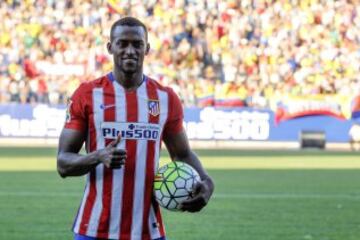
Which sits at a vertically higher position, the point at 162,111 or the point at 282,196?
the point at 162,111

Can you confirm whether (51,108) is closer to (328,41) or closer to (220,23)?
(220,23)

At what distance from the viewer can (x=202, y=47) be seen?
3116 centimetres

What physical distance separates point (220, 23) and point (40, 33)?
5.46 meters

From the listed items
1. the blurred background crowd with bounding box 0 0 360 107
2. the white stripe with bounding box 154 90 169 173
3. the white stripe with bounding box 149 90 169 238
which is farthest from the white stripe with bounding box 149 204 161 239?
the blurred background crowd with bounding box 0 0 360 107

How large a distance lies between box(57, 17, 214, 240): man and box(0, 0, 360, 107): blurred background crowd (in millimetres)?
23337

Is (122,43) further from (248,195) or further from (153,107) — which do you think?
(248,195)

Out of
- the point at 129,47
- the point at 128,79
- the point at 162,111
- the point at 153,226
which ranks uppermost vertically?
the point at 129,47

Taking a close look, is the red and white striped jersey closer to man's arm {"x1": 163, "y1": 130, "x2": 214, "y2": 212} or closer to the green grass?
man's arm {"x1": 163, "y1": 130, "x2": 214, "y2": 212}

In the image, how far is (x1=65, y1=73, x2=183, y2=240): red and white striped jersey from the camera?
16.2 feet

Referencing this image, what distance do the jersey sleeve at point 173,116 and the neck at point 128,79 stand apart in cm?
20

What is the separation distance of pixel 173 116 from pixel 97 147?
0.43m

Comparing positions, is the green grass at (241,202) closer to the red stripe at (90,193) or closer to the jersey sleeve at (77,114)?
the red stripe at (90,193)

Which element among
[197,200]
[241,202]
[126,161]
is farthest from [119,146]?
[241,202]

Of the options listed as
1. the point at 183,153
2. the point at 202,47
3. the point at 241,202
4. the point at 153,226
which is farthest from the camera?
the point at 202,47
